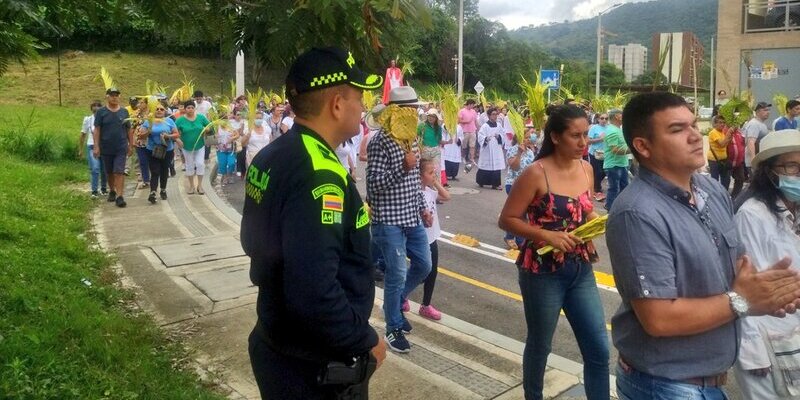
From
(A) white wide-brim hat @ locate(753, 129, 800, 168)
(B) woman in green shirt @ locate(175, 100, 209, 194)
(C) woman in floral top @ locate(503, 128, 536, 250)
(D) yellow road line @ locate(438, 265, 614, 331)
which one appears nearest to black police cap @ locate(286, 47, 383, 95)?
(A) white wide-brim hat @ locate(753, 129, 800, 168)

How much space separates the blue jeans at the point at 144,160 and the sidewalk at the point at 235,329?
274cm

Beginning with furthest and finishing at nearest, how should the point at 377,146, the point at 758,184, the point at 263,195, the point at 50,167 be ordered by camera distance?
the point at 50,167, the point at 377,146, the point at 758,184, the point at 263,195

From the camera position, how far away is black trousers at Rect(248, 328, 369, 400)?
2062 mm

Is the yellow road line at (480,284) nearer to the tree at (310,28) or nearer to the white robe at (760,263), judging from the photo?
the white robe at (760,263)

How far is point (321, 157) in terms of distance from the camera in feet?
6.63

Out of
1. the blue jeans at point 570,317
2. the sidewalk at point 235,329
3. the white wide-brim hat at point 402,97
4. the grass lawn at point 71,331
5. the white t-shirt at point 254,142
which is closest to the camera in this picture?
the blue jeans at point 570,317

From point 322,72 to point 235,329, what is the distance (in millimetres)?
3412

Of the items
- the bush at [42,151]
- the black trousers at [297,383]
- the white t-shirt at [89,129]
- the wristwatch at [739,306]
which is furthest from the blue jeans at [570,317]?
the bush at [42,151]

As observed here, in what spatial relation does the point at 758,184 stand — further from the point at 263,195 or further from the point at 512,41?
the point at 512,41

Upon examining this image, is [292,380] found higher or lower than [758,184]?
lower

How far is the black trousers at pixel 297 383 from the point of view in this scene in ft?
6.77

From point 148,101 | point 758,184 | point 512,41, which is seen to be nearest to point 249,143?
point 148,101

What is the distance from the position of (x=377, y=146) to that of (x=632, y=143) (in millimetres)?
2608

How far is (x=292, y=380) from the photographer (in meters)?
2.08
